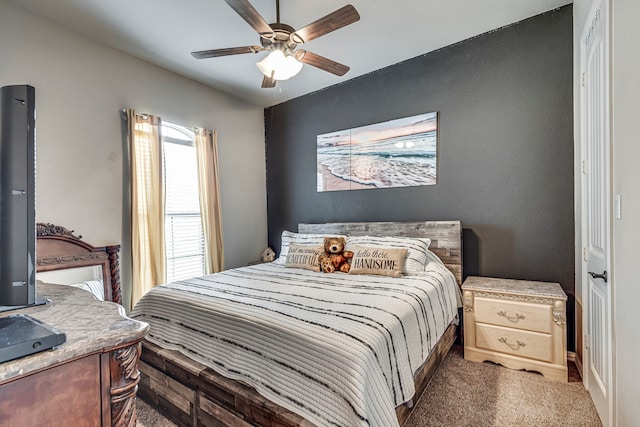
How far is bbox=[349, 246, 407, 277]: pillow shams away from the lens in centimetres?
258

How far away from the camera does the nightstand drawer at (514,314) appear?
228cm

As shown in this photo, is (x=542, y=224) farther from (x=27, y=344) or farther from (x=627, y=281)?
(x=27, y=344)

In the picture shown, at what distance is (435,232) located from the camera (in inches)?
120

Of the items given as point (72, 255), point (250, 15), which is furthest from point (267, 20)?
point (72, 255)

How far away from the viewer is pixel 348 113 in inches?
151

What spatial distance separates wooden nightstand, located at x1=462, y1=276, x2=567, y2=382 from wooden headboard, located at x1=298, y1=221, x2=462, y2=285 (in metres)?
0.32

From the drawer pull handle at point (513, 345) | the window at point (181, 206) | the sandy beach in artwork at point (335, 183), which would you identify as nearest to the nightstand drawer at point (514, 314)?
the drawer pull handle at point (513, 345)

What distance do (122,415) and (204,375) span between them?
1061mm

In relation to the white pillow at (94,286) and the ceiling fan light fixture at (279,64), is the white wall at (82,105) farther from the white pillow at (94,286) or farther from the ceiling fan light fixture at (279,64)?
the ceiling fan light fixture at (279,64)

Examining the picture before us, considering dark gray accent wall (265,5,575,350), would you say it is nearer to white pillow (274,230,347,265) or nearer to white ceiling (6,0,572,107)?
white ceiling (6,0,572,107)

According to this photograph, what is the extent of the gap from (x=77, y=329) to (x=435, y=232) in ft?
9.48

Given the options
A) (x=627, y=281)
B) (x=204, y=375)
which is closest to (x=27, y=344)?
(x=204, y=375)

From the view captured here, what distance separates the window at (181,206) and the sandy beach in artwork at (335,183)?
159 centimetres

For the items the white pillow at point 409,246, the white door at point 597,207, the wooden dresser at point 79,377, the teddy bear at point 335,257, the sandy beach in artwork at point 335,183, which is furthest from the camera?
the sandy beach in artwork at point 335,183
